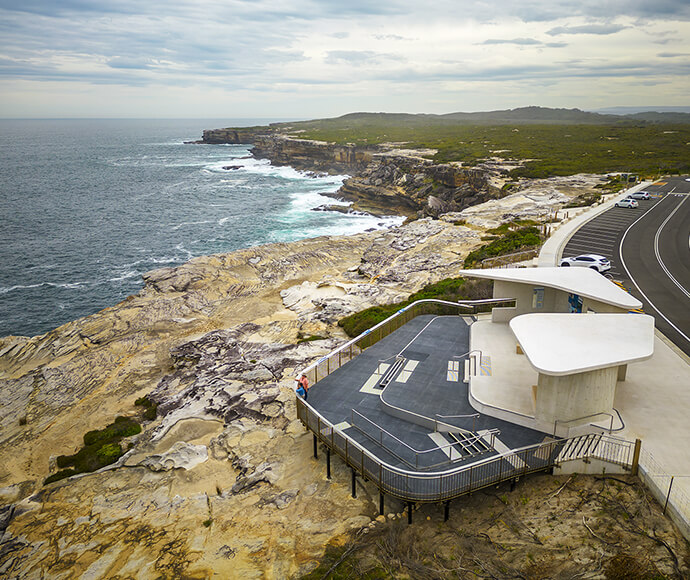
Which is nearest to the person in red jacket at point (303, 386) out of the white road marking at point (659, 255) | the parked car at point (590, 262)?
the parked car at point (590, 262)

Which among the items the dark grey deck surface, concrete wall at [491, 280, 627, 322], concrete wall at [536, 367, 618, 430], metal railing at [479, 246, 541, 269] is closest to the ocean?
the dark grey deck surface

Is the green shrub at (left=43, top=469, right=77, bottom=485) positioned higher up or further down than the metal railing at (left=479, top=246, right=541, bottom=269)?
further down

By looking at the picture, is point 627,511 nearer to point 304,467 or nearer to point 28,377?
point 304,467

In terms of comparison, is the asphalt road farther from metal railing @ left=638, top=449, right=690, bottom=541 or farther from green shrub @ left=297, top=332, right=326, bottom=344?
green shrub @ left=297, top=332, right=326, bottom=344

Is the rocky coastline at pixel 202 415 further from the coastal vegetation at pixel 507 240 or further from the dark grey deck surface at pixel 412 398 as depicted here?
the coastal vegetation at pixel 507 240

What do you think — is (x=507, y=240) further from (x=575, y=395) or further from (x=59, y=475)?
(x=59, y=475)

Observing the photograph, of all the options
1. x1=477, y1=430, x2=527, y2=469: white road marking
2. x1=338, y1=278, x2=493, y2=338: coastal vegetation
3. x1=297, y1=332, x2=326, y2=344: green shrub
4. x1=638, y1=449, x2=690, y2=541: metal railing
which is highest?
x1=638, y1=449, x2=690, y2=541: metal railing
